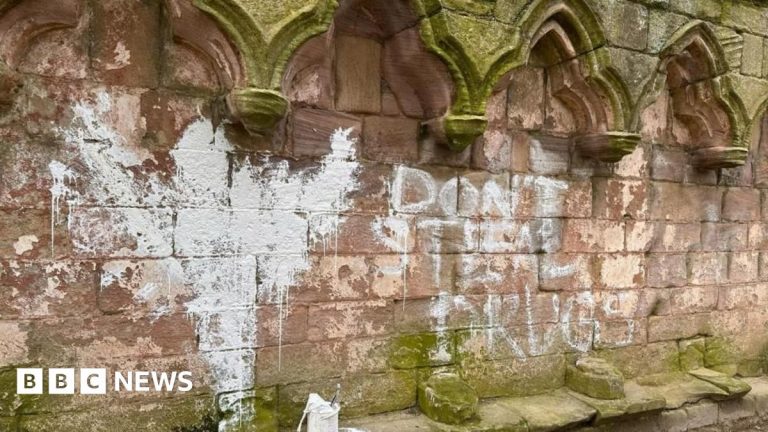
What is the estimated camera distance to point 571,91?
3697 mm

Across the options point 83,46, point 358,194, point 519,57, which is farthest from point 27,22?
point 519,57

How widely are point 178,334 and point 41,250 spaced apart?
739mm

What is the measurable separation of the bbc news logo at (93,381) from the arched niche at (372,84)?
133 cm

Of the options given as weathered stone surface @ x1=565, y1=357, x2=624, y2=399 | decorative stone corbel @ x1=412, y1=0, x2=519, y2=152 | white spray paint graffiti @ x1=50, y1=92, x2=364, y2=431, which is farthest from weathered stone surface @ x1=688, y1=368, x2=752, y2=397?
white spray paint graffiti @ x1=50, y1=92, x2=364, y2=431

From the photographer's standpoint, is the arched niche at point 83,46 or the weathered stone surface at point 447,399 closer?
the arched niche at point 83,46

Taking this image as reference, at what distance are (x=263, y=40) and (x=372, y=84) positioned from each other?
2.59ft

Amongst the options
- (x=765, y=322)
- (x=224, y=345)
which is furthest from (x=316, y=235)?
(x=765, y=322)

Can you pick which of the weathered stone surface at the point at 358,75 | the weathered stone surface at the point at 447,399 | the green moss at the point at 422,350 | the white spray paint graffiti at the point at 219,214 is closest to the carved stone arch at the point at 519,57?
the weathered stone surface at the point at 358,75

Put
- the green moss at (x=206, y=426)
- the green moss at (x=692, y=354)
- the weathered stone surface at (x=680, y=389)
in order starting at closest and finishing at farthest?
the green moss at (x=206, y=426) < the weathered stone surface at (x=680, y=389) < the green moss at (x=692, y=354)

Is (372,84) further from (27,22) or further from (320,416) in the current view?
(320,416)

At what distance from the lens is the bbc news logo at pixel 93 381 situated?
2.57m

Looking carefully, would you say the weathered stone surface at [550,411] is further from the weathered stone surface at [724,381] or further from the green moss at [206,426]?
the green moss at [206,426]

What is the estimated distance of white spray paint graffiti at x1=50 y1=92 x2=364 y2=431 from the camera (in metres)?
2.65

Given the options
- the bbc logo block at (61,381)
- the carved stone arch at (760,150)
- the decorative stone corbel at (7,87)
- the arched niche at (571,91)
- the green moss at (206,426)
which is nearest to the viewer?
the decorative stone corbel at (7,87)
